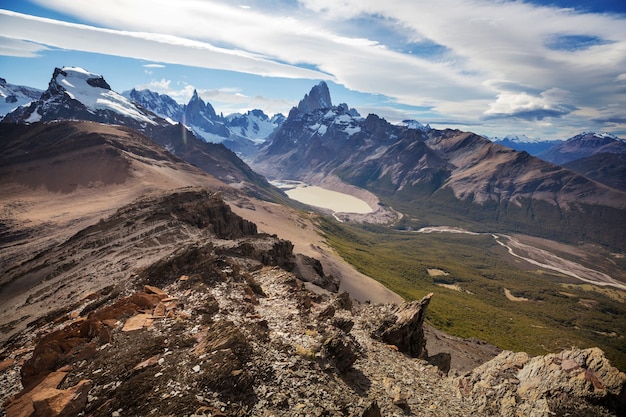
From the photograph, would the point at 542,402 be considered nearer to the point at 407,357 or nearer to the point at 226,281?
the point at 407,357

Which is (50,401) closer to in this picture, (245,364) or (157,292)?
(245,364)

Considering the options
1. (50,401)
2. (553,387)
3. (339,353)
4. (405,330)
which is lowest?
(405,330)

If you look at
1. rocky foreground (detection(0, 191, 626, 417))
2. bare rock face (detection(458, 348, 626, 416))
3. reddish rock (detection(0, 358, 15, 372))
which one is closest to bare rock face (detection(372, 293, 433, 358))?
rocky foreground (detection(0, 191, 626, 417))

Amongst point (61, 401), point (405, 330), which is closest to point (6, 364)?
point (61, 401)

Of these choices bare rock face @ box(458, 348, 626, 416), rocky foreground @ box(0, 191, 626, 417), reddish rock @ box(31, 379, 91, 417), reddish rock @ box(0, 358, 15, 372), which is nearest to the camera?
reddish rock @ box(31, 379, 91, 417)

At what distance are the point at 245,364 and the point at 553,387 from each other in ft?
89.4

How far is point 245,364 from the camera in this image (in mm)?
20547

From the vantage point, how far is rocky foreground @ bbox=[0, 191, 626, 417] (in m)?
18.2

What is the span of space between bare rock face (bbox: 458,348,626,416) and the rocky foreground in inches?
3.9

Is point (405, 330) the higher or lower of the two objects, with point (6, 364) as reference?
higher

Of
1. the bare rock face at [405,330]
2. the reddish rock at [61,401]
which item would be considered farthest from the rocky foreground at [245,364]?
the bare rock face at [405,330]

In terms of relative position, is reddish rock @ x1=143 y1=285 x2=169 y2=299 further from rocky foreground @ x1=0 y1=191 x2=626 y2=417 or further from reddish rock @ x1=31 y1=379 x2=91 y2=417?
reddish rock @ x1=31 y1=379 x2=91 y2=417

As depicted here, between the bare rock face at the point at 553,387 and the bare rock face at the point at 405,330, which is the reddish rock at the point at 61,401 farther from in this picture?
the bare rock face at the point at 553,387

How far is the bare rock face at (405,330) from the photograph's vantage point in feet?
128
